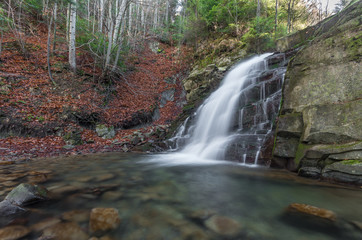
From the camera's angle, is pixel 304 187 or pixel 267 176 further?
pixel 267 176

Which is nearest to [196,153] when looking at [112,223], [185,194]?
[185,194]

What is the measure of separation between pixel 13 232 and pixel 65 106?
7294mm

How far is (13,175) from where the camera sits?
3.27 m

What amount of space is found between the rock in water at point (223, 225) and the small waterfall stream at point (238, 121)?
9.27 feet

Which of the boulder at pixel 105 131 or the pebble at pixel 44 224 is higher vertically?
the boulder at pixel 105 131

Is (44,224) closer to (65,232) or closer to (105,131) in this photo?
(65,232)

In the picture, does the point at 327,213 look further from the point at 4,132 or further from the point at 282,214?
the point at 4,132

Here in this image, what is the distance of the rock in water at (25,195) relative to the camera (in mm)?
1965

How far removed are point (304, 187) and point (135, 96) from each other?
32.3 feet

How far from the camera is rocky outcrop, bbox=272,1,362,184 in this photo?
286 cm

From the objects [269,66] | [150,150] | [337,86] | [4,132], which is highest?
[269,66]

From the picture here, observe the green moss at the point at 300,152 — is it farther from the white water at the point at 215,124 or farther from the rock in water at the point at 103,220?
the rock in water at the point at 103,220

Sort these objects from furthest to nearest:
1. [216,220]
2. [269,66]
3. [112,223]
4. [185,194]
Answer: [269,66] < [185,194] < [216,220] < [112,223]

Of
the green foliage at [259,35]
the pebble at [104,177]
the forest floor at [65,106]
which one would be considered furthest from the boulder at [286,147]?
the green foliage at [259,35]
